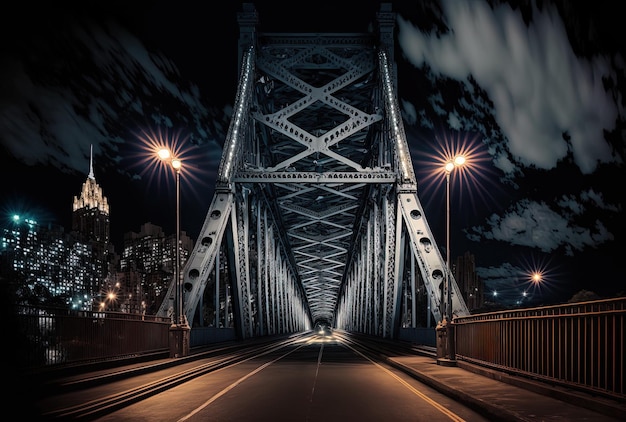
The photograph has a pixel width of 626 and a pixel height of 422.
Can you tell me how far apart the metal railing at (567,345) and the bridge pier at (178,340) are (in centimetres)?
925

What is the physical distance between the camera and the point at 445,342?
57.3ft

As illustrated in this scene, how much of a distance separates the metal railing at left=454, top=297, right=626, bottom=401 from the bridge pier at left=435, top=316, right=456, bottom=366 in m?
2.64

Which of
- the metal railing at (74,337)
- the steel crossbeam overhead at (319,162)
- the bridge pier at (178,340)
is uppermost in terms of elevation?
the steel crossbeam overhead at (319,162)

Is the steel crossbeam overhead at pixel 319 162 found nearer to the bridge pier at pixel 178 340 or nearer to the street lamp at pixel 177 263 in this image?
the street lamp at pixel 177 263

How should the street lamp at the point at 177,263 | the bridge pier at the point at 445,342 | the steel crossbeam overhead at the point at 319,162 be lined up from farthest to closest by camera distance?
the steel crossbeam overhead at the point at 319,162 → the street lamp at the point at 177,263 → the bridge pier at the point at 445,342

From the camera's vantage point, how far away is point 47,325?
40.0 ft

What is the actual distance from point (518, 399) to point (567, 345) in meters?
1.16

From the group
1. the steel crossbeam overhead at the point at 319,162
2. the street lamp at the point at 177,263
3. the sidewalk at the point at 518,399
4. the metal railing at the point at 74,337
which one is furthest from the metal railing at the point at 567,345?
the street lamp at the point at 177,263

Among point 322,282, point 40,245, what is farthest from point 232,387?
point 40,245

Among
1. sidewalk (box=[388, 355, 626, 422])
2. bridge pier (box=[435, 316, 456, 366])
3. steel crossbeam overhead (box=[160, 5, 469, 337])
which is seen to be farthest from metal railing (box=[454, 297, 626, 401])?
steel crossbeam overhead (box=[160, 5, 469, 337])

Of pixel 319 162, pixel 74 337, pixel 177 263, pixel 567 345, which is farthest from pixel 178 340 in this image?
pixel 319 162

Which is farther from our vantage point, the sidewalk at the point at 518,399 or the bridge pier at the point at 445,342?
the bridge pier at the point at 445,342

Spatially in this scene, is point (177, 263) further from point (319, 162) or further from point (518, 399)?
point (319, 162)

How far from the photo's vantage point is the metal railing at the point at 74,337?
11.3 m
